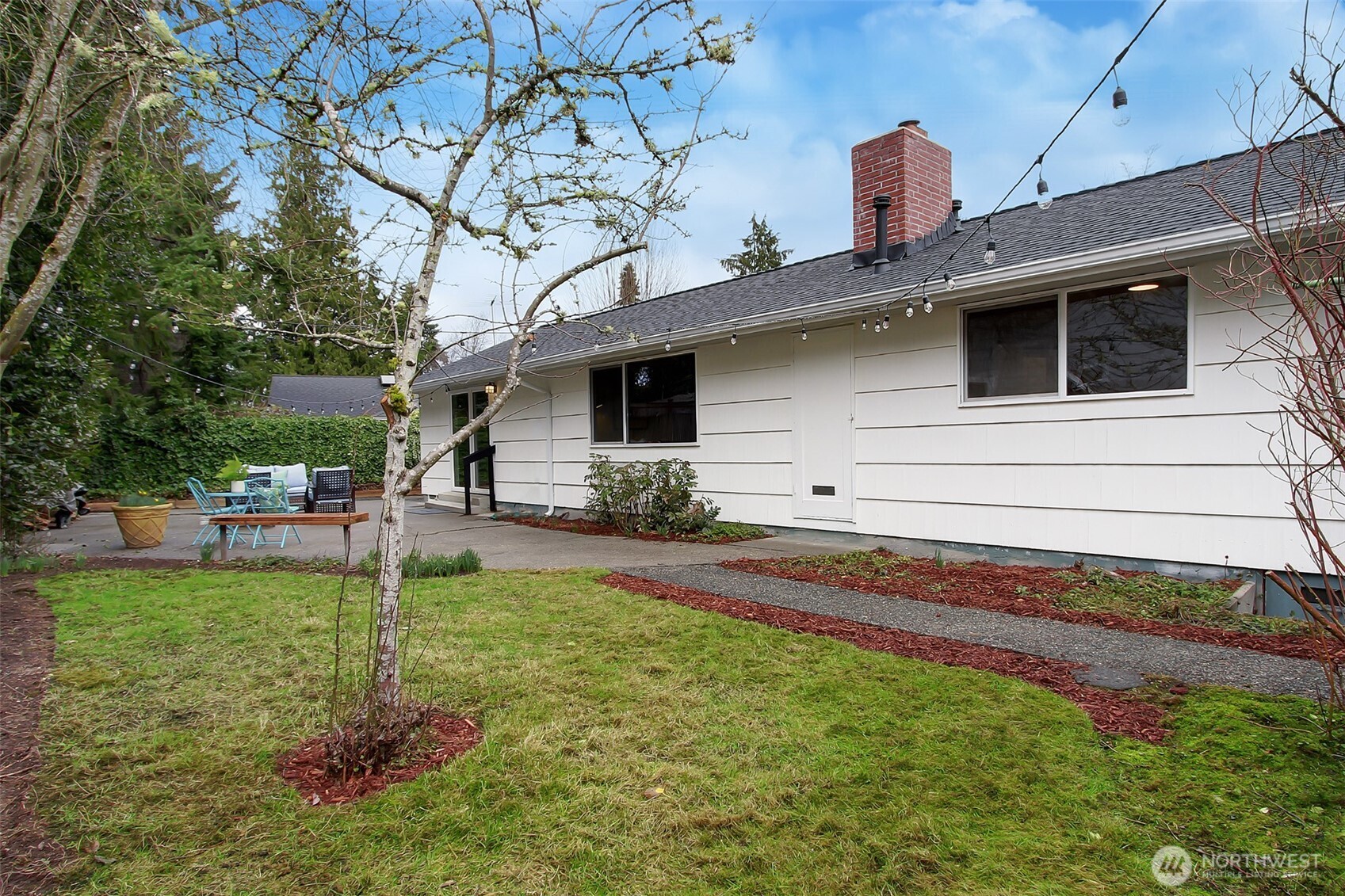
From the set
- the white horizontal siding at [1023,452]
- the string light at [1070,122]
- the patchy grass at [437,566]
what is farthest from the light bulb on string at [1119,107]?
the patchy grass at [437,566]

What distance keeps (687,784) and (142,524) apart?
9.65m

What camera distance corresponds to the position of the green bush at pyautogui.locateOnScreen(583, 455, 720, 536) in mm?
8914

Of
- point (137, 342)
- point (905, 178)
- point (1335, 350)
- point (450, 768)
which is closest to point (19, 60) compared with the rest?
point (450, 768)

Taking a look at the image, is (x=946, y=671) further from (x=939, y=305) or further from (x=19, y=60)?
(x=19, y=60)

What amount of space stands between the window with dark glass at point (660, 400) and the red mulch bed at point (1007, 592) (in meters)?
3.17

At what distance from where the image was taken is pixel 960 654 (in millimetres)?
3881

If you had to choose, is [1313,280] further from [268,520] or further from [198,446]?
[198,446]

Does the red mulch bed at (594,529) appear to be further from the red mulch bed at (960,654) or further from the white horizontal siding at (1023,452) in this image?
the red mulch bed at (960,654)

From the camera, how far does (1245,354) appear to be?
193 inches

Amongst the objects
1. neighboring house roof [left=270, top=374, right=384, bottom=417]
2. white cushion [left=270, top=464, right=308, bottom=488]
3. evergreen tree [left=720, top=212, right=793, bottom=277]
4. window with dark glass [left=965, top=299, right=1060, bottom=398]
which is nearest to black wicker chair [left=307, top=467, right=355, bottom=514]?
white cushion [left=270, top=464, right=308, bottom=488]

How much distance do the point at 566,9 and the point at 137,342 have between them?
70.5 ft

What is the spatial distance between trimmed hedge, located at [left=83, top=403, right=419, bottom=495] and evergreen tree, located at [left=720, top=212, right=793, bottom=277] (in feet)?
59.0

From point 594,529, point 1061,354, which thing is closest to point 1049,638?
point 1061,354

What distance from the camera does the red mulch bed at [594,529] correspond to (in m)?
8.34
